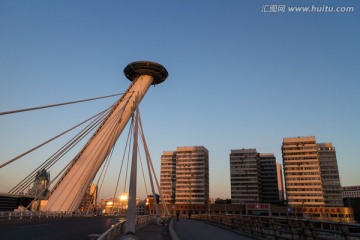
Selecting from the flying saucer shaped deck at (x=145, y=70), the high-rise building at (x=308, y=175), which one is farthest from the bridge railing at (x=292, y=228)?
the high-rise building at (x=308, y=175)

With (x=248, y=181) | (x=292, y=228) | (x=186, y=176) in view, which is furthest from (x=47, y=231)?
(x=186, y=176)

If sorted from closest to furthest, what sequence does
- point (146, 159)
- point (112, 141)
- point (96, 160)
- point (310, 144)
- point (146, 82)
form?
point (146, 159)
point (96, 160)
point (112, 141)
point (146, 82)
point (310, 144)

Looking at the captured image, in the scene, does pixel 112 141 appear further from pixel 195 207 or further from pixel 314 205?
pixel 314 205

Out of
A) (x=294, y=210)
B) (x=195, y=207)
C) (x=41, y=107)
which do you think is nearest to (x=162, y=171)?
(x=195, y=207)

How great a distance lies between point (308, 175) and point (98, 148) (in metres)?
132

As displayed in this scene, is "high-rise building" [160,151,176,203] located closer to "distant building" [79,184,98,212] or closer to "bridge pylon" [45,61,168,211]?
"distant building" [79,184,98,212]

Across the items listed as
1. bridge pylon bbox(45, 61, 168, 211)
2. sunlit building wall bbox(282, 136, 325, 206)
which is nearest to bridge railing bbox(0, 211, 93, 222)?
bridge pylon bbox(45, 61, 168, 211)

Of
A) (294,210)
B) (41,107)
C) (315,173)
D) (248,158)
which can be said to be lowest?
(294,210)

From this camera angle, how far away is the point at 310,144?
151m

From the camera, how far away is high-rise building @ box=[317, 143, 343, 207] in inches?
5705

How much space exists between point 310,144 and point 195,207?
228 feet

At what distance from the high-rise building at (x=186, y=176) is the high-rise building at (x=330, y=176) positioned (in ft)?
211

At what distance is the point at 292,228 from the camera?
11.2m

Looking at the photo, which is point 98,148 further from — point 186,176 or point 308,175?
point 186,176
